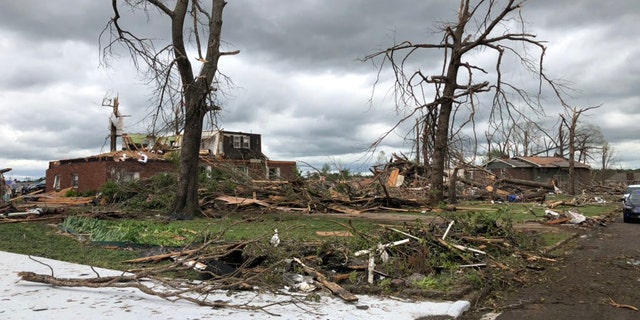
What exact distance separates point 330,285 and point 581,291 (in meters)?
3.55

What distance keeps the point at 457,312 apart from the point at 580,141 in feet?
212

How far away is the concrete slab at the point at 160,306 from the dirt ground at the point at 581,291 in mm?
837

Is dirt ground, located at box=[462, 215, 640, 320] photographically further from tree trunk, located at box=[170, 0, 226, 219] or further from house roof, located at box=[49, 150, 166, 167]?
house roof, located at box=[49, 150, 166, 167]

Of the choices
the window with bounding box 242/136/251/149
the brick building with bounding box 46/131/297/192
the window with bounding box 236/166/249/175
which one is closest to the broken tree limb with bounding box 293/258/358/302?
the window with bounding box 236/166/249/175

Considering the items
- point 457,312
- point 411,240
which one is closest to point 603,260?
point 411,240

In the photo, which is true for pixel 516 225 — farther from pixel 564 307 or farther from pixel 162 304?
pixel 162 304

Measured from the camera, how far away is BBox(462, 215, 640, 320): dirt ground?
18.3 ft

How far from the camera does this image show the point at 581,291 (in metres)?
6.65

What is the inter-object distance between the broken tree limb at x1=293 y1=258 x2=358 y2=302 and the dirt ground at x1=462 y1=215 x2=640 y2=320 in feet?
4.41

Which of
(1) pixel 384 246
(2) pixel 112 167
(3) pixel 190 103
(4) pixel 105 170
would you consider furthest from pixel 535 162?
(1) pixel 384 246

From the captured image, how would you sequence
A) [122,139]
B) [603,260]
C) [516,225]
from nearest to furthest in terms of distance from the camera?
[603,260]
[516,225]
[122,139]

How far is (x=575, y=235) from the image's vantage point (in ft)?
44.6

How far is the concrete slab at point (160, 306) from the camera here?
16.0ft

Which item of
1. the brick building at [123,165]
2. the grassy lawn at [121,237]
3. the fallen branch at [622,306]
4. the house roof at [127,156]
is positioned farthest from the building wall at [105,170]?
the fallen branch at [622,306]
